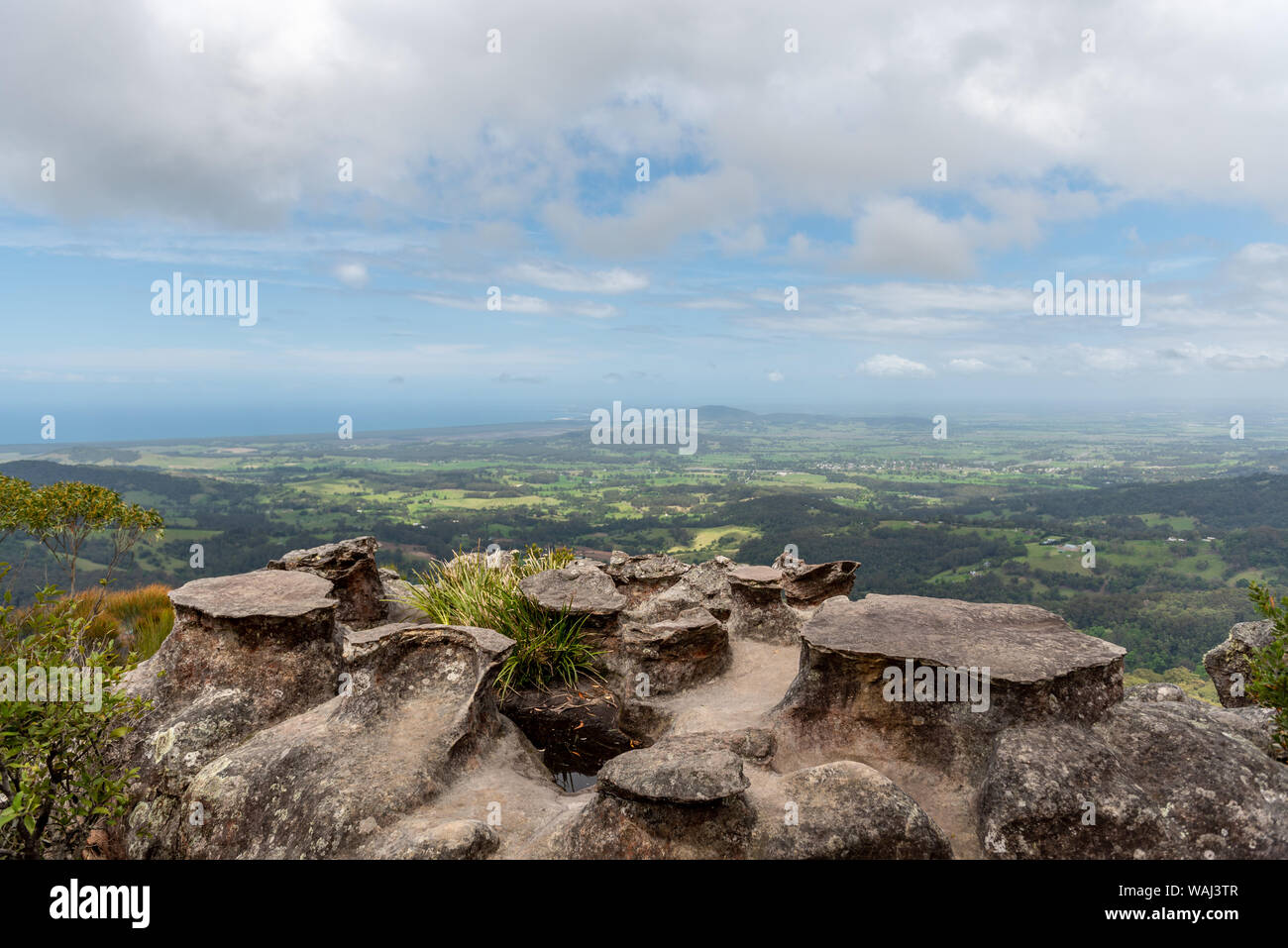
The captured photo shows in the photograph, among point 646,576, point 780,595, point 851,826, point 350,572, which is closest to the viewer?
point 851,826

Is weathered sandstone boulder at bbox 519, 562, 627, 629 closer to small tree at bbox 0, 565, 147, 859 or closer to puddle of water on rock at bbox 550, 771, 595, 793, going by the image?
puddle of water on rock at bbox 550, 771, 595, 793

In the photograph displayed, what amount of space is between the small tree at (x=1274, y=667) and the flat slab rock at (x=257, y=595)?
892 centimetres

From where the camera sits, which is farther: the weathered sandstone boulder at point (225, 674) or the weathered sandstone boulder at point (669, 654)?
the weathered sandstone boulder at point (669, 654)

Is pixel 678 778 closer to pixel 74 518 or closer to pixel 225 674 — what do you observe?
pixel 225 674

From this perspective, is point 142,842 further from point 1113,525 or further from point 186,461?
point 186,461

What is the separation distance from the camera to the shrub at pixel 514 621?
349 inches

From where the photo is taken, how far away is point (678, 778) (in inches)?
179

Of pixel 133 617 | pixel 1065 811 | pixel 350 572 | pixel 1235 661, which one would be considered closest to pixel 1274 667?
pixel 1065 811

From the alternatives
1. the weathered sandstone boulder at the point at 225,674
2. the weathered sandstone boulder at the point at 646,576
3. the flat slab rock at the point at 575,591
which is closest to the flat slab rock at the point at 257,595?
the weathered sandstone boulder at the point at 225,674

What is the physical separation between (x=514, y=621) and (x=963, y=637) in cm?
583

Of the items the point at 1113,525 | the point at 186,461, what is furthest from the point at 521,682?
the point at 186,461

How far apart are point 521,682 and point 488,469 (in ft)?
300

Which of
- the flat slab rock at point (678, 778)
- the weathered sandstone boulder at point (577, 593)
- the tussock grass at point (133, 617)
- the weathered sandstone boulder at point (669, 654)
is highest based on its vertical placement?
the weathered sandstone boulder at point (577, 593)

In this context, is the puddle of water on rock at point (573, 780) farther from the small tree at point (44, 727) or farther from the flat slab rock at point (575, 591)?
the small tree at point (44, 727)
